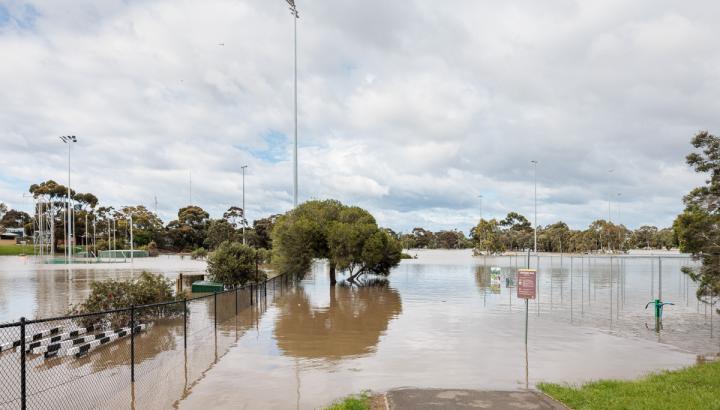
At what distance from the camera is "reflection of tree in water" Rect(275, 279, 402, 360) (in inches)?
623

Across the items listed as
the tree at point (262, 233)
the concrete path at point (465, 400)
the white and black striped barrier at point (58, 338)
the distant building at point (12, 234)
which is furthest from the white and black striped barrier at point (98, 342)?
the distant building at point (12, 234)

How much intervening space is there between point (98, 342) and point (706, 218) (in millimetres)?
21573

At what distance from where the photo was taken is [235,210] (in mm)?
149000

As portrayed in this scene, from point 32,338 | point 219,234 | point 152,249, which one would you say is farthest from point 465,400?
point 152,249

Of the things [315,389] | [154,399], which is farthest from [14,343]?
[315,389]

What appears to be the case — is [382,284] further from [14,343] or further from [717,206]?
[14,343]

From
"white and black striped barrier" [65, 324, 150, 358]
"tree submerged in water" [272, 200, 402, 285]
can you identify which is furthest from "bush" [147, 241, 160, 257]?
"white and black striped barrier" [65, 324, 150, 358]

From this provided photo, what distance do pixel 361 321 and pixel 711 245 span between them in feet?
45.2

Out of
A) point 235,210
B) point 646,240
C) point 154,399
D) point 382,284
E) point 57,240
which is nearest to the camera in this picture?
point 154,399

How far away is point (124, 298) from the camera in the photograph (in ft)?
64.3

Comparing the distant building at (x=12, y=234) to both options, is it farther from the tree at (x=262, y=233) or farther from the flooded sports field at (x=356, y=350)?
the flooded sports field at (x=356, y=350)

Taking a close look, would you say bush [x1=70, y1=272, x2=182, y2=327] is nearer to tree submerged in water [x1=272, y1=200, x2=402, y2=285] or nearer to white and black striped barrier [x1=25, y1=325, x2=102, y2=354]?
white and black striped barrier [x1=25, y1=325, x2=102, y2=354]

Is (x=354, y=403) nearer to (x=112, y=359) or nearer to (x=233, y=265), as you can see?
(x=112, y=359)

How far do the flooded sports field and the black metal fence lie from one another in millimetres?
62
